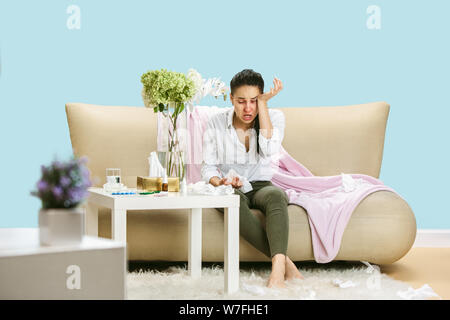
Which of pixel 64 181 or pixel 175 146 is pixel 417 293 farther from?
pixel 64 181

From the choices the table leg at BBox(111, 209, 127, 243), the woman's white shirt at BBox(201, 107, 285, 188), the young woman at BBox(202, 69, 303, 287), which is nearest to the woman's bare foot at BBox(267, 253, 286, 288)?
the young woman at BBox(202, 69, 303, 287)

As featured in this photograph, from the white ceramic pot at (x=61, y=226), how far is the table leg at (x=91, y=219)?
1.28 m

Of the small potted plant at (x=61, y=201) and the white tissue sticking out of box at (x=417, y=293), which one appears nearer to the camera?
the small potted plant at (x=61, y=201)

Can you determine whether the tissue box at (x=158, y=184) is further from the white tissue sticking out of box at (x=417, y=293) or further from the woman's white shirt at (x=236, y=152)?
the white tissue sticking out of box at (x=417, y=293)

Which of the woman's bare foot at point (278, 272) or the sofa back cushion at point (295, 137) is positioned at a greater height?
the sofa back cushion at point (295, 137)

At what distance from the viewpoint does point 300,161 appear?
3.14 m

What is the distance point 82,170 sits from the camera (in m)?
1.34

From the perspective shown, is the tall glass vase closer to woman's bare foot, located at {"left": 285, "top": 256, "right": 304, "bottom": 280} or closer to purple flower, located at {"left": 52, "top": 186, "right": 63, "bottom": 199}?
woman's bare foot, located at {"left": 285, "top": 256, "right": 304, "bottom": 280}

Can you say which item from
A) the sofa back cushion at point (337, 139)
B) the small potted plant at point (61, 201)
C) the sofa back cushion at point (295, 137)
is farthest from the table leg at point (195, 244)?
the small potted plant at point (61, 201)

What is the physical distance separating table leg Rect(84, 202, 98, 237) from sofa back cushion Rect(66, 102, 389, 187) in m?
0.33

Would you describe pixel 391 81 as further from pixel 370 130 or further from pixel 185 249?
pixel 185 249

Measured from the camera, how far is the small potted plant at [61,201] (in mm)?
1308

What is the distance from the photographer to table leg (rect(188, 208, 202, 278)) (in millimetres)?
2545
